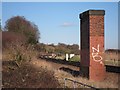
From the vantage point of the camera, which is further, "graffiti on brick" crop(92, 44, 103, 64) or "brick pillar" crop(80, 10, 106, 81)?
"graffiti on brick" crop(92, 44, 103, 64)

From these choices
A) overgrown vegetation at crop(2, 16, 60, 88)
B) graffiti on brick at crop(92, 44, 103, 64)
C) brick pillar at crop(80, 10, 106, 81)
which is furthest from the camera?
graffiti on brick at crop(92, 44, 103, 64)

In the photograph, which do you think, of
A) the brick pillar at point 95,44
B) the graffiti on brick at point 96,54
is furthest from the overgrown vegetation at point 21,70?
the graffiti on brick at point 96,54

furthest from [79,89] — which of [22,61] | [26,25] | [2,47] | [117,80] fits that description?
[26,25]

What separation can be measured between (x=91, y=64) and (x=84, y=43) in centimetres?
195

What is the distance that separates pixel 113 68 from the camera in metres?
21.4

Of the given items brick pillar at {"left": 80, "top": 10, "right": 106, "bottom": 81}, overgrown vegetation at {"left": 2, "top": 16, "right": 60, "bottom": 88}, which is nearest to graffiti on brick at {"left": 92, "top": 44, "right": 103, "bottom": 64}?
brick pillar at {"left": 80, "top": 10, "right": 106, "bottom": 81}

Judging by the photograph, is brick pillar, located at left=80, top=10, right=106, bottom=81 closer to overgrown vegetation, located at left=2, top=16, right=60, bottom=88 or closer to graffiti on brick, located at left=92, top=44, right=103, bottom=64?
graffiti on brick, located at left=92, top=44, right=103, bottom=64

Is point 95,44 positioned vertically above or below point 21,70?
above

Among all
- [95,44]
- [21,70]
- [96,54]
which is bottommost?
[21,70]

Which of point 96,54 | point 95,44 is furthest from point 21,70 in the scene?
point 95,44

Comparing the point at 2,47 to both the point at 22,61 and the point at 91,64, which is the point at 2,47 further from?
the point at 91,64

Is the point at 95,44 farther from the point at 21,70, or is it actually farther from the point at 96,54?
the point at 21,70

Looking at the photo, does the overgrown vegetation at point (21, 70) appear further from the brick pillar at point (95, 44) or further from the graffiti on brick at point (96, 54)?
the graffiti on brick at point (96, 54)

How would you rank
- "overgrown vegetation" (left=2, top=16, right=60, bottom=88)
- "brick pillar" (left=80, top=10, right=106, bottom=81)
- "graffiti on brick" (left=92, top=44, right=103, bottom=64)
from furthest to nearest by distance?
"graffiti on brick" (left=92, top=44, right=103, bottom=64) < "brick pillar" (left=80, top=10, right=106, bottom=81) < "overgrown vegetation" (left=2, top=16, right=60, bottom=88)
